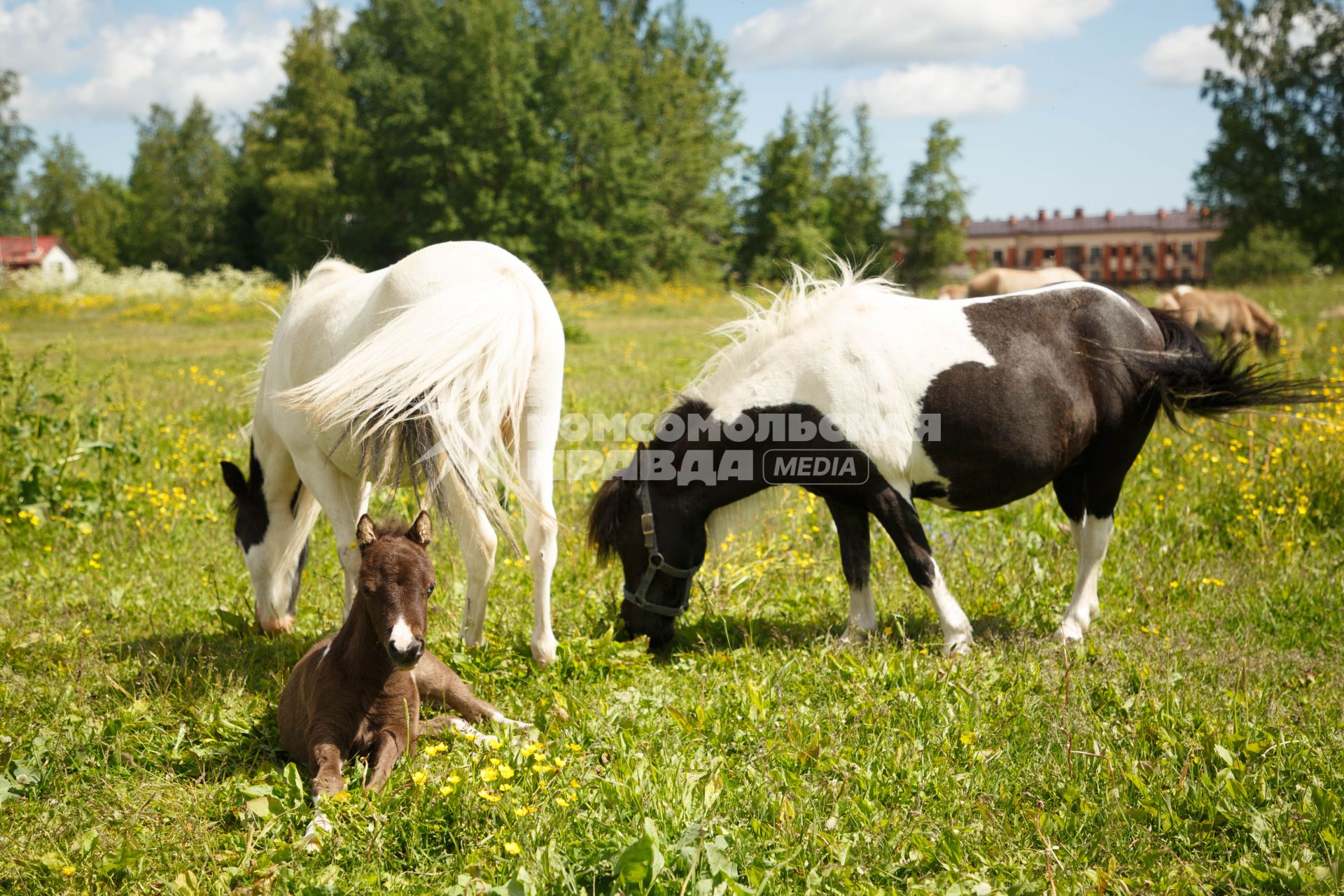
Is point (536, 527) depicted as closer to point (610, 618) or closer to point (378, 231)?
point (610, 618)

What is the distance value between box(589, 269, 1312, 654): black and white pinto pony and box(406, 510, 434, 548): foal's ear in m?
1.39

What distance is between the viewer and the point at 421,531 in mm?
3244

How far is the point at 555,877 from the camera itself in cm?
250

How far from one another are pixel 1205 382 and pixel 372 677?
158 inches

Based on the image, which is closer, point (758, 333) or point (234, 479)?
point (758, 333)

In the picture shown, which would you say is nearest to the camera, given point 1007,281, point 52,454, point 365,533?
point 365,533

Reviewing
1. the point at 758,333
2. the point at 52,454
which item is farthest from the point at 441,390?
the point at 52,454

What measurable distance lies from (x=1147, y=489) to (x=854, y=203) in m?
50.2

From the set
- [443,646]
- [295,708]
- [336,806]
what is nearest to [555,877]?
[336,806]

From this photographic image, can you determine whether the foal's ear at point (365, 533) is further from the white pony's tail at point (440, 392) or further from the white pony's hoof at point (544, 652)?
the white pony's hoof at point (544, 652)

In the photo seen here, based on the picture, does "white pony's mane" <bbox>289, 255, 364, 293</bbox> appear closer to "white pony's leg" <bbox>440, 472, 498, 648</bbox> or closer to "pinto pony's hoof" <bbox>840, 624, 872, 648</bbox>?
"white pony's leg" <bbox>440, 472, 498, 648</bbox>

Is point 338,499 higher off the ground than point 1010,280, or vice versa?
point 1010,280

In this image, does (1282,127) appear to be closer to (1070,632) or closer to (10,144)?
(1070,632)

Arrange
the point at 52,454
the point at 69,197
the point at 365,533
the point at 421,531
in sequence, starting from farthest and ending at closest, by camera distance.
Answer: the point at 69,197, the point at 52,454, the point at 421,531, the point at 365,533
